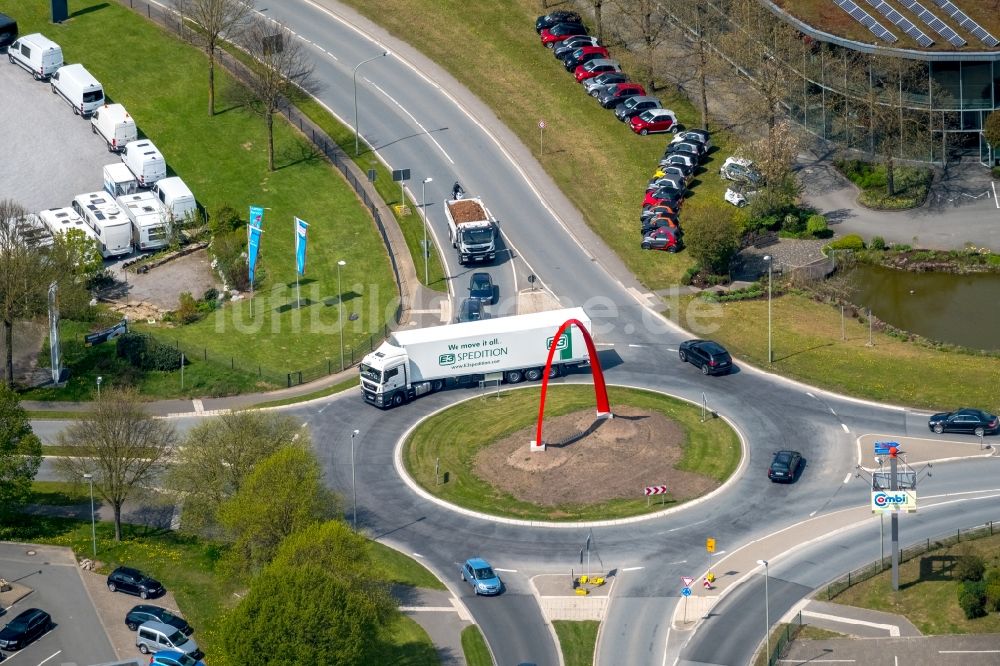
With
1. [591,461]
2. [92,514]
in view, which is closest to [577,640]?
[591,461]

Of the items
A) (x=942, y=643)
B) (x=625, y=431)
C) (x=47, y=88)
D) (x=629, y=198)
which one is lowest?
(x=942, y=643)

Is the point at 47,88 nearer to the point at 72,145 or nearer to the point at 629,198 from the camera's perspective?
the point at 72,145

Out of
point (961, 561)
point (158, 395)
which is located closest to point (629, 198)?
point (158, 395)

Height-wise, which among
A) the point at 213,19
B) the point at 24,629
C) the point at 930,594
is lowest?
the point at 930,594

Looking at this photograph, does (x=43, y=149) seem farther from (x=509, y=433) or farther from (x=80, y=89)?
(x=509, y=433)

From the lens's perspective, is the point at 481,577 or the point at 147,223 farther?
the point at 147,223

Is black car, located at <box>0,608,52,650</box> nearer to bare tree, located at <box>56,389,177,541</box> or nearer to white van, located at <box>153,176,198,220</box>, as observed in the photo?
bare tree, located at <box>56,389,177,541</box>
